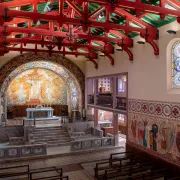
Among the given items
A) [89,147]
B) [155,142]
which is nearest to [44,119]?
[89,147]

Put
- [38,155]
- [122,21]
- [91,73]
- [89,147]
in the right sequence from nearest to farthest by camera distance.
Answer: [122,21] → [38,155] → [89,147] → [91,73]

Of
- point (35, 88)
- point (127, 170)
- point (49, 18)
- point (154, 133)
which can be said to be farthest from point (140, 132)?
point (35, 88)

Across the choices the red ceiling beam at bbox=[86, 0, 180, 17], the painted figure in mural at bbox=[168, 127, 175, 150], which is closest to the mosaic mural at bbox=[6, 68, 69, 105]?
the painted figure in mural at bbox=[168, 127, 175, 150]

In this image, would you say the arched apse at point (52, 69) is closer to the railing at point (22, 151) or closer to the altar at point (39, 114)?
the altar at point (39, 114)

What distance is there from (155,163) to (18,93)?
1781cm

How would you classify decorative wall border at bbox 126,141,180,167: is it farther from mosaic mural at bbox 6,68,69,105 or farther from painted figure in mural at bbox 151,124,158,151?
mosaic mural at bbox 6,68,69,105

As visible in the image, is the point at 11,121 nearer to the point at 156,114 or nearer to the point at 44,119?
the point at 44,119

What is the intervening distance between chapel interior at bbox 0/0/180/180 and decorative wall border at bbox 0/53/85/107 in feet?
0.27

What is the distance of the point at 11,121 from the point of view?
22.0 meters

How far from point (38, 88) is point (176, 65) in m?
18.0

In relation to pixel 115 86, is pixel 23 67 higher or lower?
higher

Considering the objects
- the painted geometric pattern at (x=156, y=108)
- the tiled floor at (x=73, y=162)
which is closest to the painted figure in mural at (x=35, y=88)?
the tiled floor at (x=73, y=162)

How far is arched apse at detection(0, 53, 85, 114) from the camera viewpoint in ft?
63.6

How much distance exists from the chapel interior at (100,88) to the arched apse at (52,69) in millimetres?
87
